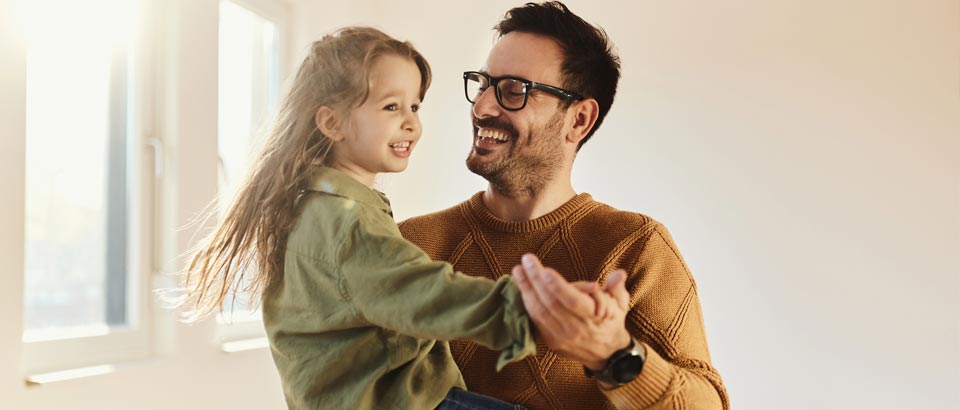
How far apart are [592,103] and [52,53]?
151 centimetres

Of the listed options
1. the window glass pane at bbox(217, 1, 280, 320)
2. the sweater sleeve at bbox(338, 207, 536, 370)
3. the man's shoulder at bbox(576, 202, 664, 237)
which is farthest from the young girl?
the window glass pane at bbox(217, 1, 280, 320)

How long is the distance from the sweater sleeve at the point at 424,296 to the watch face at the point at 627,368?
24 cm

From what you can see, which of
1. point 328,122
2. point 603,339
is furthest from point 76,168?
point 603,339

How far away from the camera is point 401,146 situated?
1562mm

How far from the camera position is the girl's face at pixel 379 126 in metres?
1.51

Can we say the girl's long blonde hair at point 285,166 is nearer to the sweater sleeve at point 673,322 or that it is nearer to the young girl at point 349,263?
the young girl at point 349,263

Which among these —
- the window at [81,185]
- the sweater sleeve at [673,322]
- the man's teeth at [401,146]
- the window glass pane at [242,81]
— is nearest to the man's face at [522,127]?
the sweater sleeve at [673,322]

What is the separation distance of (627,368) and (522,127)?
2.52 ft

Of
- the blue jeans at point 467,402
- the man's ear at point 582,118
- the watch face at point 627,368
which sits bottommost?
the blue jeans at point 467,402

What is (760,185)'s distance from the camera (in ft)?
11.3

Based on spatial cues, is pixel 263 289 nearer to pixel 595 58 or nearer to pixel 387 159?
pixel 387 159

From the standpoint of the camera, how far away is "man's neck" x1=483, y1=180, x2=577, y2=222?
1984 millimetres

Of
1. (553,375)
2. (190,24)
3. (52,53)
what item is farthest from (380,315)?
(190,24)

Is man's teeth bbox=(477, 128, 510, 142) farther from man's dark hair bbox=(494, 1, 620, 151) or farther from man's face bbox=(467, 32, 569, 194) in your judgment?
man's dark hair bbox=(494, 1, 620, 151)
